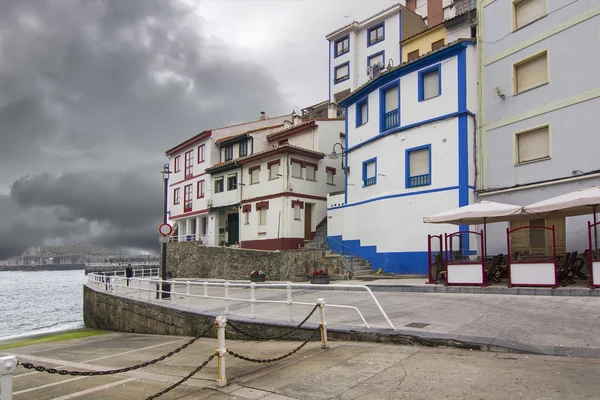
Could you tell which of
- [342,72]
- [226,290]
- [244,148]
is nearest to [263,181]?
[244,148]

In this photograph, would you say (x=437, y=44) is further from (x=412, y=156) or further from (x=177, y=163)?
Answer: (x=177, y=163)

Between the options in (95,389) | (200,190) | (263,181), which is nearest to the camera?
(95,389)

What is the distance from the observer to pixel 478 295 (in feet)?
43.0

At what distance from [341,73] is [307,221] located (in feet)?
58.8

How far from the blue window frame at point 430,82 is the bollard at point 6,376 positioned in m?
19.5

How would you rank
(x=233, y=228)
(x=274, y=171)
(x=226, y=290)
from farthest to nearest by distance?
(x=233, y=228) < (x=274, y=171) < (x=226, y=290)

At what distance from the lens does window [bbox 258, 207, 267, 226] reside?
99.2 feet

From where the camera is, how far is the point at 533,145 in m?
17.9

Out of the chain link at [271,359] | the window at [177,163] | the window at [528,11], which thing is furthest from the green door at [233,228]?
the chain link at [271,359]

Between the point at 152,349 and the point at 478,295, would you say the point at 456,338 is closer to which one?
the point at 478,295

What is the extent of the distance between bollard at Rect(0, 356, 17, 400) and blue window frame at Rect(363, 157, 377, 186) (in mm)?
20027

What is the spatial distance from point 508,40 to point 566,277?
10733 mm

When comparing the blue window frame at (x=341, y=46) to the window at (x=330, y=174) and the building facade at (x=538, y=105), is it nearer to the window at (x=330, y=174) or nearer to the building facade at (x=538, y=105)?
the window at (x=330, y=174)

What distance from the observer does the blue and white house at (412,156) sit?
63.7 ft
